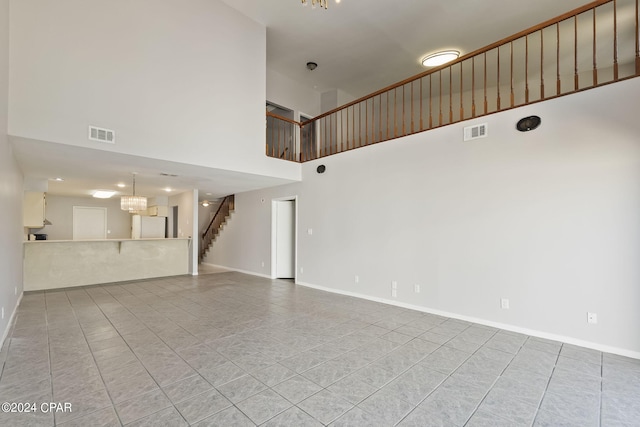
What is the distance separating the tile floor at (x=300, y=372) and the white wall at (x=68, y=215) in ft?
22.2

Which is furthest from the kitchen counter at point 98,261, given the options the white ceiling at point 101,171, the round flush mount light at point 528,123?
the round flush mount light at point 528,123

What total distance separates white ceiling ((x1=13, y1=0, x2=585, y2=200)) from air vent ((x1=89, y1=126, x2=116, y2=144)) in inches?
9.1

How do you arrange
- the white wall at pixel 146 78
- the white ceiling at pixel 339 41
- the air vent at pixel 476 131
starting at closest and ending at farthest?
the white wall at pixel 146 78 → the air vent at pixel 476 131 → the white ceiling at pixel 339 41

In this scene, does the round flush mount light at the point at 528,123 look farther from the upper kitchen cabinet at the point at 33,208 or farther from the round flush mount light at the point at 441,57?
the upper kitchen cabinet at the point at 33,208

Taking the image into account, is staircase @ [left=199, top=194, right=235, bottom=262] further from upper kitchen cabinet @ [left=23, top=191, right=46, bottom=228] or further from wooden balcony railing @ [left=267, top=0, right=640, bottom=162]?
upper kitchen cabinet @ [left=23, top=191, right=46, bottom=228]

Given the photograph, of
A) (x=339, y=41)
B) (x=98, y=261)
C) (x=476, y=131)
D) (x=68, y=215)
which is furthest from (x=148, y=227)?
(x=476, y=131)

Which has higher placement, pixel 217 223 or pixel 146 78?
pixel 146 78

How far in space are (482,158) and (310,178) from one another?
3.52 m

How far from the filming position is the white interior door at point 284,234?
751cm

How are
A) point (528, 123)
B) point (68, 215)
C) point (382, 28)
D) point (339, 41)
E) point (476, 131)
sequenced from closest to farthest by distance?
point (528, 123), point (476, 131), point (382, 28), point (339, 41), point (68, 215)

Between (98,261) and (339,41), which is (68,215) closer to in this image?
(98,261)

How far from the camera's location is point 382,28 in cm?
562

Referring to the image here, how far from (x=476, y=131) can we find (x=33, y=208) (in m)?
9.40

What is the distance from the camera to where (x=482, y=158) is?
4012 millimetres
